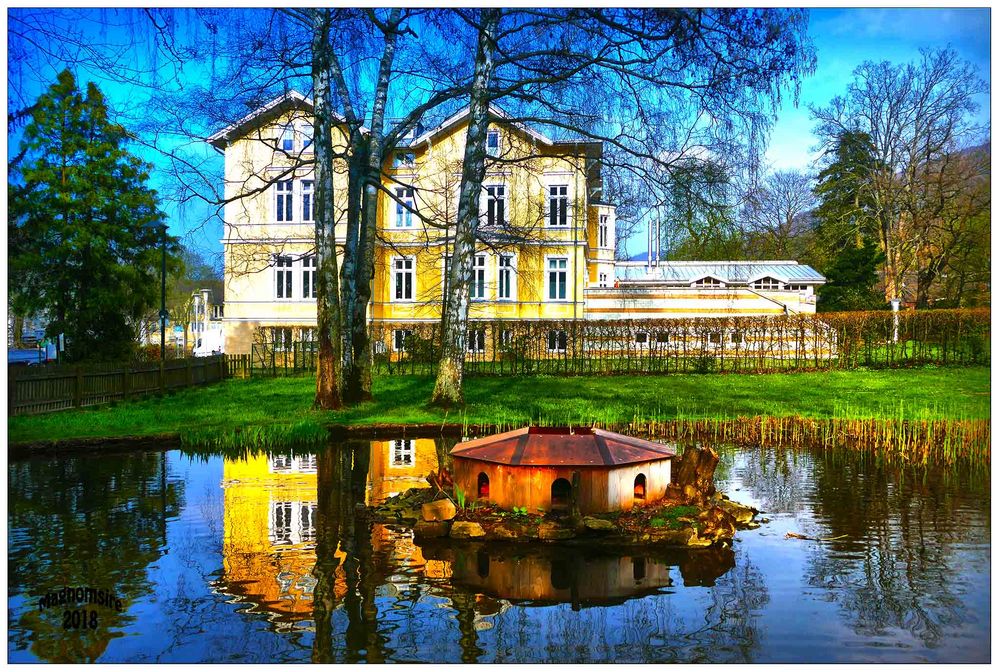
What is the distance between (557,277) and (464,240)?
15.8m

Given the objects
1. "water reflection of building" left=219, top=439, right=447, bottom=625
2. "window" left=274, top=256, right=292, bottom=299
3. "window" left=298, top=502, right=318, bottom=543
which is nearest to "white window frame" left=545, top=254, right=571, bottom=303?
"window" left=274, top=256, right=292, bottom=299

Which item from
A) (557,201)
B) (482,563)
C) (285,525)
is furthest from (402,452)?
(557,201)

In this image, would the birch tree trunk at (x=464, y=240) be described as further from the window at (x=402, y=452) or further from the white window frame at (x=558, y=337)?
the white window frame at (x=558, y=337)

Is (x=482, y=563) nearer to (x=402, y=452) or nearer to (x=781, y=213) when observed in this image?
(x=402, y=452)

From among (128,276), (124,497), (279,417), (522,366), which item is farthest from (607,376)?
(124,497)

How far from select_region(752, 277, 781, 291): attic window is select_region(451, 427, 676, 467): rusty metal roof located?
2662cm

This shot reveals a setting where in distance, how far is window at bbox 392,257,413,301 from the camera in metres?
31.7

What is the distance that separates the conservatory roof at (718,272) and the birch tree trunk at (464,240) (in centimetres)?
1747

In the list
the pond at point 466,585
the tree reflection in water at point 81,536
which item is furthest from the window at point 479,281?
the pond at point 466,585

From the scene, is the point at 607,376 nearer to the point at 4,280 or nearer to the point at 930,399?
the point at 930,399

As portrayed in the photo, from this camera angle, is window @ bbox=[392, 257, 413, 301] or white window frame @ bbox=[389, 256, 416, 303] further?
window @ bbox=[392, 257, 413, 301]

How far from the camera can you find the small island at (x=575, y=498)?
7348 millimetres

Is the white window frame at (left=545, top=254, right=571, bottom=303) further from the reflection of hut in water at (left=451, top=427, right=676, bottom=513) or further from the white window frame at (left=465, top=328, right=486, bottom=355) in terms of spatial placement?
the reflection of hut in water at (left=451, top=427, right=676, bottom=513)

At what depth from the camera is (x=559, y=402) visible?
18.3 metres
